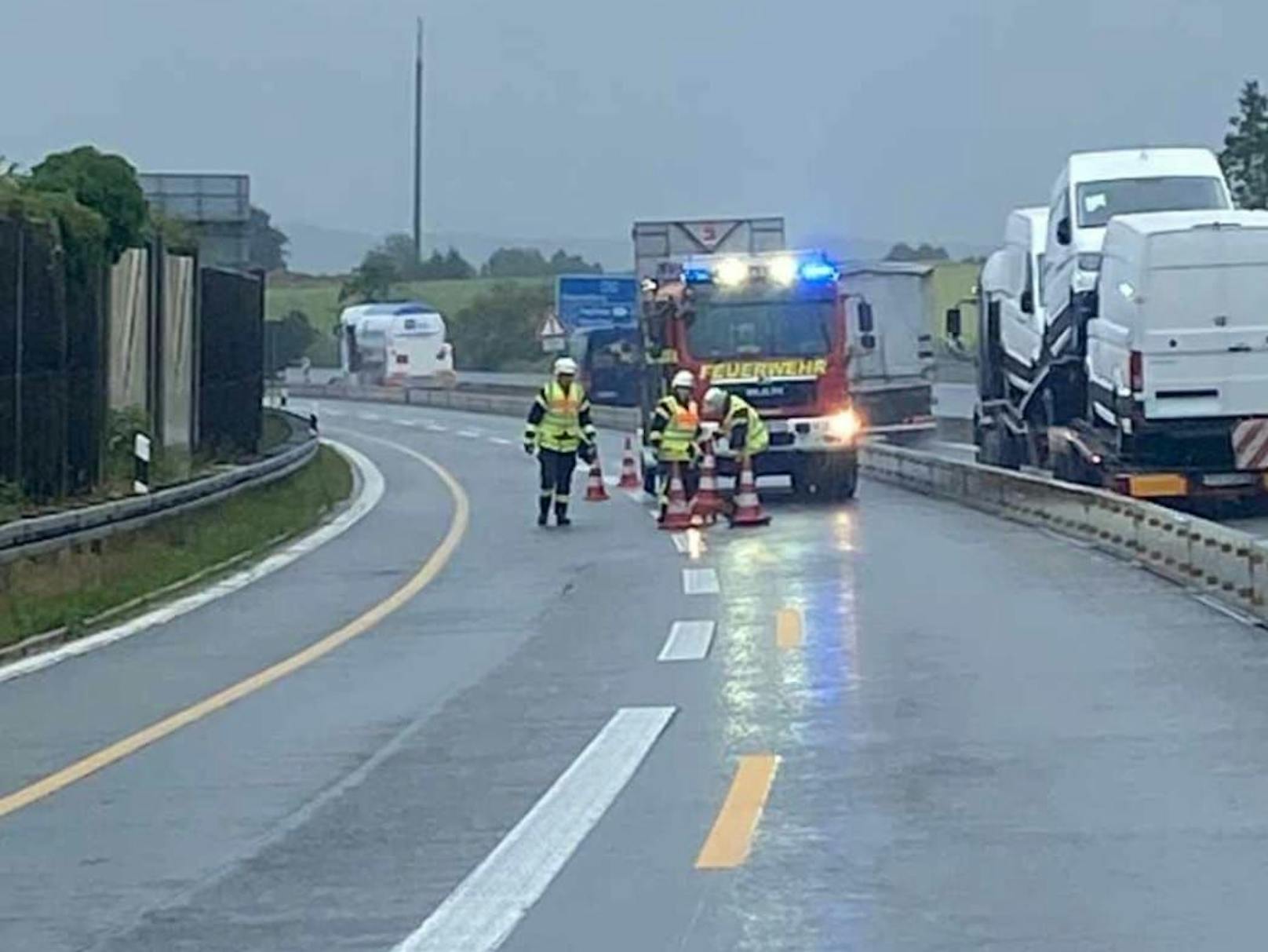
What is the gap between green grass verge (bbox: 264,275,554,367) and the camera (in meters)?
112

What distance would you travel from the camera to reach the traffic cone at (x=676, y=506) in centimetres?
2995

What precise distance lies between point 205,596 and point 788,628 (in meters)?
6.41

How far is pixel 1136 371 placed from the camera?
2794 centimetres

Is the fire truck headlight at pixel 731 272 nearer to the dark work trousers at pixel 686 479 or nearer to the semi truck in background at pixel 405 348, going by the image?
the dark work trousers at pixel 686 479

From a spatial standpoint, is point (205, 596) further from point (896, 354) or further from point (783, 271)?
point (896, 354)

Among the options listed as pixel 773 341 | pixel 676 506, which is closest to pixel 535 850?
pixel 676 506

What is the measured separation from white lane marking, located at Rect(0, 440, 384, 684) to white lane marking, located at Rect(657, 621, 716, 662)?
12.7 ft

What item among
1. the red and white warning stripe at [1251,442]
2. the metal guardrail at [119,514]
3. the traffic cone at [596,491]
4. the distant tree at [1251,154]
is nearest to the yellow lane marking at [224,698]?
the metal guardrail at [119,514]

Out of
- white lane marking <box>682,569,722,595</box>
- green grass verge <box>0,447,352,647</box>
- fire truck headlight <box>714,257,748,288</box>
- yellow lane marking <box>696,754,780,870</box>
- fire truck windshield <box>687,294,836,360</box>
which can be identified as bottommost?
green grass verge <box>0,447,352,647</box>

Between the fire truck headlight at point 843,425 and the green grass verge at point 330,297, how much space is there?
73382 mm

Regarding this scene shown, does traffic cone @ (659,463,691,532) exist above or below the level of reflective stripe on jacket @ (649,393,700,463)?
below

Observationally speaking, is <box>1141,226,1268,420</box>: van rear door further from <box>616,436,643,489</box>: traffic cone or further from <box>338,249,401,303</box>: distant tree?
<box>338,249,401,303</box>: distant tree

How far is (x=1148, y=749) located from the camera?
12.3 m

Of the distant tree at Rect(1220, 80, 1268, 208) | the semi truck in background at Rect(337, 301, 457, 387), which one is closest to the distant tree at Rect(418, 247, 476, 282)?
the semi truck in background at Rect(337, 301, 457, 387)
